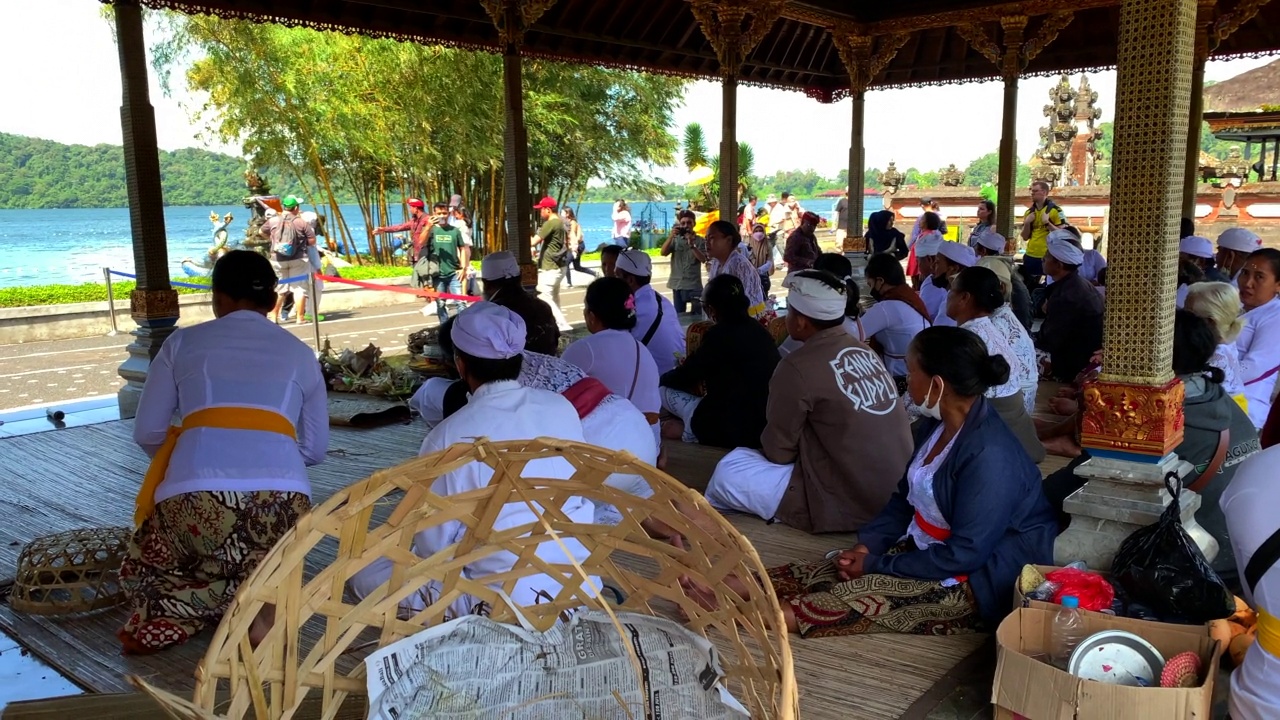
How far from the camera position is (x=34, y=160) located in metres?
76.3

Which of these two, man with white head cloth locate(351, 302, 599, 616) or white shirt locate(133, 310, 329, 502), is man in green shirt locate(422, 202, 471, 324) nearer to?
white shirt locate(133, 310, 329, 502)

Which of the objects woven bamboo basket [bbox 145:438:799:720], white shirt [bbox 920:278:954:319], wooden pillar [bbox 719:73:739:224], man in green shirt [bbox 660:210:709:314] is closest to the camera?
woven bamboo basket [bbox 145:438:799:720]

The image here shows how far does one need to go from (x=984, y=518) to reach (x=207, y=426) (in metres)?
2.18

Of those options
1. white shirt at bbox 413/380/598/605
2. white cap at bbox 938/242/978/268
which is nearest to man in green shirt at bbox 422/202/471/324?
white cap at bbox 938/242/978/268

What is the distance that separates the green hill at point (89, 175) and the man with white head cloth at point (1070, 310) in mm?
78896

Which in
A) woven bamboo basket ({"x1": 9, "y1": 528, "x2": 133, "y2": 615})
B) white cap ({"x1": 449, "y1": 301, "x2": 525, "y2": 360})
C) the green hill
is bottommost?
woven bamboo basket ({"x1": 9, "y1": 528, "x2": 133, "y2": 615})

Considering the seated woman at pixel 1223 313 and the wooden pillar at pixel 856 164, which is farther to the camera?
the wooden pillar at pixel 856 164

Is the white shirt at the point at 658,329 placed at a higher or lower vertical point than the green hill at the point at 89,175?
lower

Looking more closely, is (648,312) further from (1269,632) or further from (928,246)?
(1269,632)

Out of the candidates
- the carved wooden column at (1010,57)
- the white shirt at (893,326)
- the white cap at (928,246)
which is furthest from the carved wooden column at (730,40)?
the white shirt at (893,326)

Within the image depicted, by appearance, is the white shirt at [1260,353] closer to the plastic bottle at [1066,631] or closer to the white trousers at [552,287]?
the plastic bottle at [1066,631]

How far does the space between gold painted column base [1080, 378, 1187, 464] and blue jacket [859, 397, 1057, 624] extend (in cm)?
40

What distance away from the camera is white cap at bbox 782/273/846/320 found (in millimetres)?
3615

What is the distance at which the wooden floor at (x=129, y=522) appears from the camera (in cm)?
254
